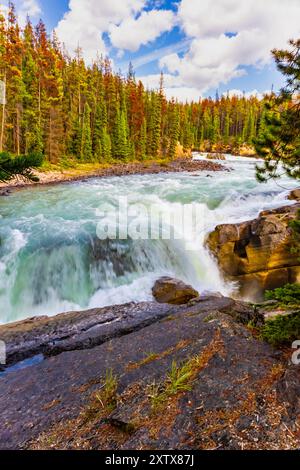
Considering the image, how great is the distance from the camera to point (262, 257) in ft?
36.8

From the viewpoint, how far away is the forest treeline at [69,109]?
34469mm

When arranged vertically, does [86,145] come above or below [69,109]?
below

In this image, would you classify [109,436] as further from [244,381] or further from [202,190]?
[202,190]

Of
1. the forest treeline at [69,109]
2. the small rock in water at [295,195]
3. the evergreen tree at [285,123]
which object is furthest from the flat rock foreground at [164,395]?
the forest treeline at [69,109]

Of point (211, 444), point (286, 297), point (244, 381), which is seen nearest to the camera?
point (211, 444)

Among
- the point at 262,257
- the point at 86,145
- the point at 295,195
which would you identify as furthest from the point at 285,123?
the point at 86,145

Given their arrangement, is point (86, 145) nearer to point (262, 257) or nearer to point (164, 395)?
point (262, 257)

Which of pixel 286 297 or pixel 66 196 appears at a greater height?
pixel 66 196

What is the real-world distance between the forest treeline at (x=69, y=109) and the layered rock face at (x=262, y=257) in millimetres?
20083

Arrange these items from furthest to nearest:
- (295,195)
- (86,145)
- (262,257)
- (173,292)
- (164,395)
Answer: (86,145), (295,195), (262,257), (173,292), (164,395)

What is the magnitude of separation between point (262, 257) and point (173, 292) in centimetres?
430

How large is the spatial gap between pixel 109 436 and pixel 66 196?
2005 cm

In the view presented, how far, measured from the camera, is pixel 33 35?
158 feet

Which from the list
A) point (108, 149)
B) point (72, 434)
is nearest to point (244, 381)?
point (72, 434)
